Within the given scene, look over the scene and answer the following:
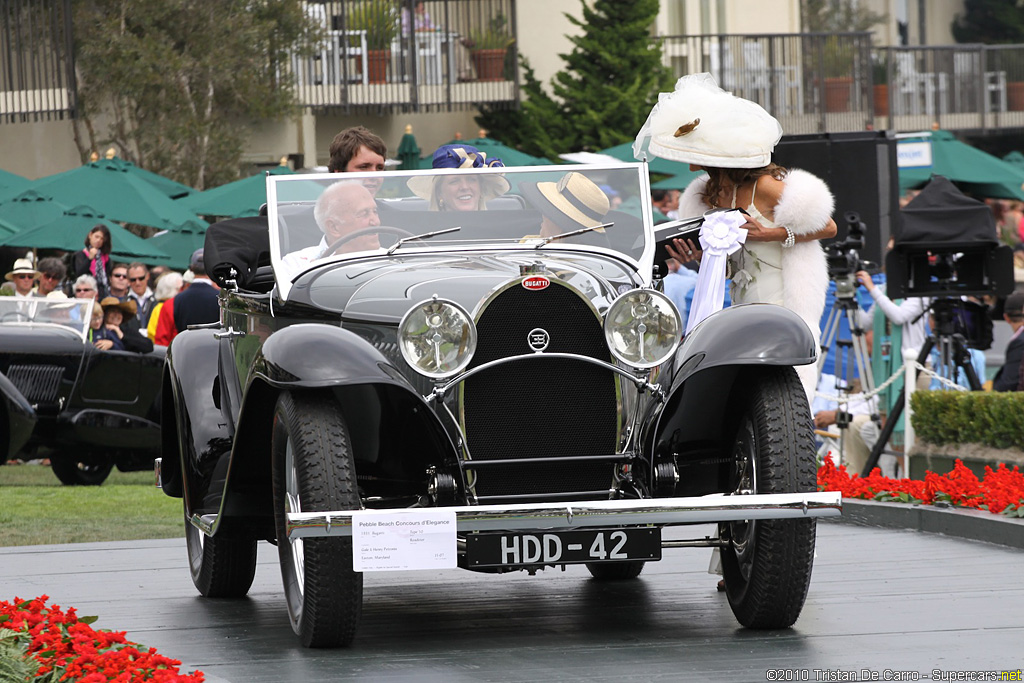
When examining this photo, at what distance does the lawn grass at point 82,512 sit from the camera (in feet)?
32.3

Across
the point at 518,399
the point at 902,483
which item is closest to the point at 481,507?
the point at 518,399

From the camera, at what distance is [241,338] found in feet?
23.1

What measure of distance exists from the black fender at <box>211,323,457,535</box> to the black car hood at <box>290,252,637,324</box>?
0.31 meters

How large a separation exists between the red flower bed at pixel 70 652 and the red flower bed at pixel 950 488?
510 cm

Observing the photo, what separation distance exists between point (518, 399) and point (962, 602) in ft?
6.80

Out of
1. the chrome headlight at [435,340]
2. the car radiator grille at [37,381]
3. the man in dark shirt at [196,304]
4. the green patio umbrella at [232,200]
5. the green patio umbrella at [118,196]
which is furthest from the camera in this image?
the green patio umbrella at [232,200]

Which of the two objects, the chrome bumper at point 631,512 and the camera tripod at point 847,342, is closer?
the chrome bumper at point 631,512

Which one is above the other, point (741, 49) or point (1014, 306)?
point (741, 49)

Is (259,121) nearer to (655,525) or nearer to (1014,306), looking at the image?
(1014,306)

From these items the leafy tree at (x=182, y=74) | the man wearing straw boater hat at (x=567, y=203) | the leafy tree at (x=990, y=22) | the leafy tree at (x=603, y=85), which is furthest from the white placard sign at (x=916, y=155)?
the leafy tree at (x=990, y=22)

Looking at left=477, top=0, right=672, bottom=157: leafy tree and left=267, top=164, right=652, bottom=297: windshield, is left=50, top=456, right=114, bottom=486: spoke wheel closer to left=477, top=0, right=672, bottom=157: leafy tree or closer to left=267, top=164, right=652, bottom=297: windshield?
left=267, top=164, right=652, bottom=297: windshield

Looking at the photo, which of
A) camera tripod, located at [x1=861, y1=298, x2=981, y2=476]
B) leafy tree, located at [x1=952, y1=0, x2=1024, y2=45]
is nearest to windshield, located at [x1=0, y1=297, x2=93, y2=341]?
camera tripod, located at [x1=861, y1=298, x2=981, y2=476]

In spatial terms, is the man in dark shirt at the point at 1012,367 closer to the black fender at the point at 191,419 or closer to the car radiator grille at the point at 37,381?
the black fender at the point at 191,419

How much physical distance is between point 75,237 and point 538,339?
40.0 feet
